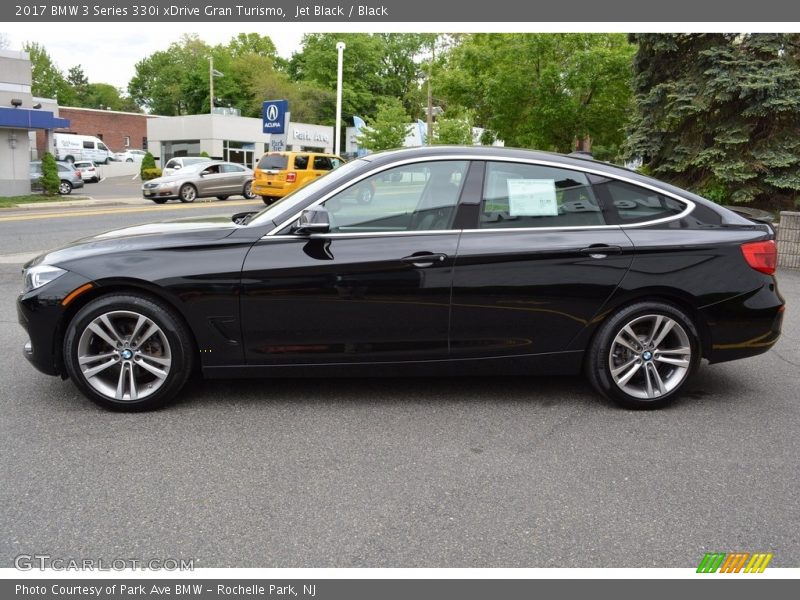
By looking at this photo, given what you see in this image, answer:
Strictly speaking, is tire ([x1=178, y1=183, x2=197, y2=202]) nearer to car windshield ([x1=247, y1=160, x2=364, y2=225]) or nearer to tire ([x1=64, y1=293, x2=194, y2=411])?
car windshield ([x1=247, y1=160, x2=364, y2=225])

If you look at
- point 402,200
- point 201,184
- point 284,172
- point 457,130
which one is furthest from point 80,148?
point 402,200

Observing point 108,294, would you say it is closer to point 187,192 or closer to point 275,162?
point 275,162

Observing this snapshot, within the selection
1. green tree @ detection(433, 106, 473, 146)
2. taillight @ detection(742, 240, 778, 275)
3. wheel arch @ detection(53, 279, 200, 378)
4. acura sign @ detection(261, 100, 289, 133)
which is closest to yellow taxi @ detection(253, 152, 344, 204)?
acura sign @ detection(261, 100, 289, 133)

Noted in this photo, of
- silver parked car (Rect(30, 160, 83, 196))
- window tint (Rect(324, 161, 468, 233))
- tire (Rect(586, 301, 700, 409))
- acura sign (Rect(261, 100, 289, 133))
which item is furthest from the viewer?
acura sign (Rect(261, 100, 289, 133))

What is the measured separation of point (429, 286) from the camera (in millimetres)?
4449

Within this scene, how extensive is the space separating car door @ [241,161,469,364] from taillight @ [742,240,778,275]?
1.95 meters

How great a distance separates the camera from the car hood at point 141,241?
442cm

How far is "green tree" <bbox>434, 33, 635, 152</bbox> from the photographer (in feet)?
73.7

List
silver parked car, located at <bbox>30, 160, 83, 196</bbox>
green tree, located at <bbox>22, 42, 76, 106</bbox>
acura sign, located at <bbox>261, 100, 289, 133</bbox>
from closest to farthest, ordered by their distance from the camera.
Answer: silver parked car, located at <bbox>30, 160, 83, 196</bbox> → acura sign, located at <bbox>261, 100, 289, 133</bbox> → green tree, located at <bbox>22, 42, 76, 106</bbox>

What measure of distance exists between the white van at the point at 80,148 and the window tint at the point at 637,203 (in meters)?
54.9

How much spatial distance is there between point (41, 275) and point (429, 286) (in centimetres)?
238

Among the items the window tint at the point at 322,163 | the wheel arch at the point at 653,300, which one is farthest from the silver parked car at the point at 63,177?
the wheel arch at the point at 653,300

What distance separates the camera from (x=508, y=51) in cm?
2352

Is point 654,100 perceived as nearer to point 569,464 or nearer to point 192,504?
point 569,464
